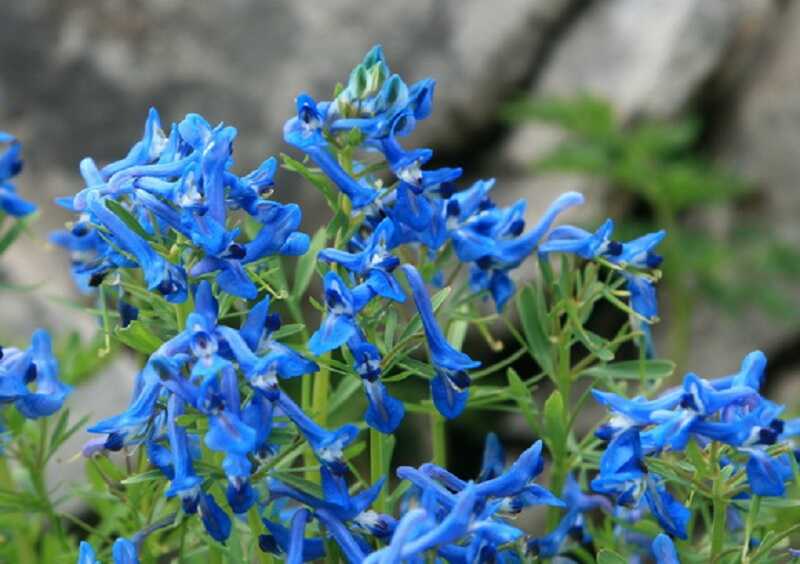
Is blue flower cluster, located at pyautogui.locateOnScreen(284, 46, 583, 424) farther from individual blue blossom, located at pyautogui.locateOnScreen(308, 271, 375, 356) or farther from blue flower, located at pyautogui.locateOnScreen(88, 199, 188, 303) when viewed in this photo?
blue flower, located at pyautogui.locateOnScreen(88, 199, 188, 303)

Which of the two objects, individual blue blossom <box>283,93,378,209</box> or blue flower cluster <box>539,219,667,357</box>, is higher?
individual blue blossom <box>283,93,378,209</box>

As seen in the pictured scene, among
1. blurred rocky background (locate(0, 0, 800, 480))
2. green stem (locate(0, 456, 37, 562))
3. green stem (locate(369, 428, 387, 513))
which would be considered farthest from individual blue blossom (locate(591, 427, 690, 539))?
blurred rocky background (locate(0, 0, 800, 480))

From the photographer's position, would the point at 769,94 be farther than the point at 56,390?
Yes

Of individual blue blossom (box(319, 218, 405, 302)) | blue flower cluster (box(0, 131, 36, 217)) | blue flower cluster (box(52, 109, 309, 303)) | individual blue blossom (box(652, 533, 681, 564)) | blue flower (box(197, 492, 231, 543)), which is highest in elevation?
blue flower cluster (box(0, 131, 36, 217))

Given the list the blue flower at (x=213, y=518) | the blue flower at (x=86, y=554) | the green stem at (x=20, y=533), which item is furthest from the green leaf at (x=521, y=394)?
the green stem at (x=20, y=533)

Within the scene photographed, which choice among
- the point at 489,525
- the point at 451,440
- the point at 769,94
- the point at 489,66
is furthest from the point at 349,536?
the point at 769,94

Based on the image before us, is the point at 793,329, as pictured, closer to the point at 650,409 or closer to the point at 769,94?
the point at 769,94

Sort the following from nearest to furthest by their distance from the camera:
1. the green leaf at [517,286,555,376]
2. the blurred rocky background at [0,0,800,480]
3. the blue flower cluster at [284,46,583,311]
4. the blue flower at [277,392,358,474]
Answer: the blue flower at [277,392,358,474] < the blue flower cluster at [284,46,583,311] < the green leaf at [517,286,555,376] < the blurred rocky background at [0,0,800,480]
